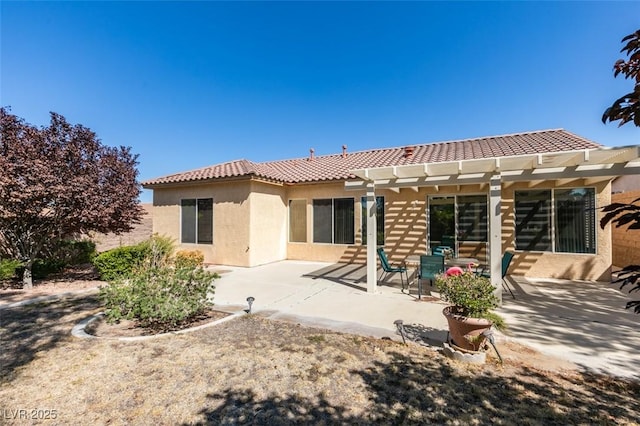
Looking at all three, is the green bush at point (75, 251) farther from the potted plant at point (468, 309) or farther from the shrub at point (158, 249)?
the potted plant at point (468, 309)

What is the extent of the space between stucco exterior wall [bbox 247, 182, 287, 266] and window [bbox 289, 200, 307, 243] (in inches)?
11.8

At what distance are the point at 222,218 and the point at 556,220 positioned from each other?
12824 mm

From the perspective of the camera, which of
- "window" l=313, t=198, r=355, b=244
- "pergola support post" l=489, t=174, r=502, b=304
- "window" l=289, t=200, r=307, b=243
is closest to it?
"pergola support post" l=489, t=174, r=502, b=304

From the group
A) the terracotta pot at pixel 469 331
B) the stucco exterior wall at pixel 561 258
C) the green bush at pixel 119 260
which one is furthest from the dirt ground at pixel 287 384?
the stucco exterior wall at pixel 561 258

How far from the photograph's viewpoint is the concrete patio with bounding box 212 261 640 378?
4695 millimetres

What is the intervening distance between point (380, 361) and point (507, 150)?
11.2 m

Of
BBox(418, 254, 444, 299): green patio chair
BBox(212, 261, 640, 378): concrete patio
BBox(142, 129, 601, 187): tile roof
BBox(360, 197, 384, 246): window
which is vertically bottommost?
BBox(212, 261, 640, 378): concrete patio

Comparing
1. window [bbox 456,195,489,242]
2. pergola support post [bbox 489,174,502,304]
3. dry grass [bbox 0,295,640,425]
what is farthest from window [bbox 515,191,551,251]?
dry grass [bbox 0,295,640,425]

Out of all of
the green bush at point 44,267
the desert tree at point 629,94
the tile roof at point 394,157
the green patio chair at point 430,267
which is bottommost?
the green bush at point 44,267

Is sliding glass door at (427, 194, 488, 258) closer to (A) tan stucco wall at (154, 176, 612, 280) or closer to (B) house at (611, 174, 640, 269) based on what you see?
(A) tan stucco wall at (154, 176, 612, 280)

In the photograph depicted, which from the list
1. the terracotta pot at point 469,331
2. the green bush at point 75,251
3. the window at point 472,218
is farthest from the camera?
the green bush at point 75,251

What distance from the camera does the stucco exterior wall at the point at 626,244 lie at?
10438mm

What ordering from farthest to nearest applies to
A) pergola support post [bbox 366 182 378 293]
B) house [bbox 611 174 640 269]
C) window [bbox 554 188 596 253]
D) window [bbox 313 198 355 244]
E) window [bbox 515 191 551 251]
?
window [bbox 313 198 355 244] → house [bbox 611 174 640 269] → window [bbox 515 191 551 251] → window [bbox 554 188 596 253] → pergola support post [bbox 366 182 378 293]

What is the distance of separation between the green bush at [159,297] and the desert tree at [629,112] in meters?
6.07
